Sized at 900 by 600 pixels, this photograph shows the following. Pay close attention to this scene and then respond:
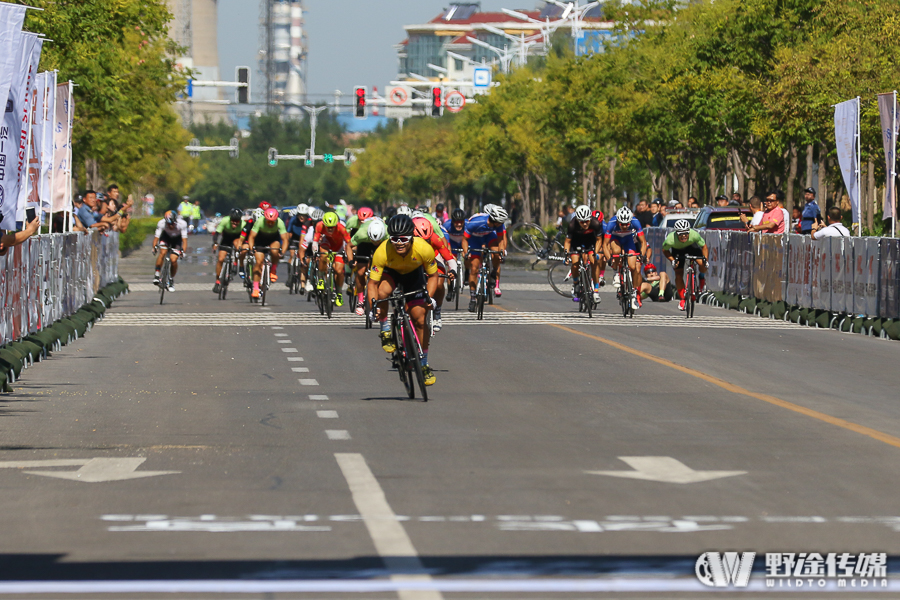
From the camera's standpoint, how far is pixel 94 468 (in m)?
9.94

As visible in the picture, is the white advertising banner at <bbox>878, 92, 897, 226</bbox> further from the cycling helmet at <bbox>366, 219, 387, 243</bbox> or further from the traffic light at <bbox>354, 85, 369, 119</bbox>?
the traffic light at <bbox>354, 85, 369, 119</bbox>

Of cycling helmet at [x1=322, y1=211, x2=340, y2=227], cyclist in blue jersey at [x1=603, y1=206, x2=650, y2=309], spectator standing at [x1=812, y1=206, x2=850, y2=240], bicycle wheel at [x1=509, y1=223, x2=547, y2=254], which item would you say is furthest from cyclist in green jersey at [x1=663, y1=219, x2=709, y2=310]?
bicycle wheel at [x1=509, y1=223, x2=547, y2=254]

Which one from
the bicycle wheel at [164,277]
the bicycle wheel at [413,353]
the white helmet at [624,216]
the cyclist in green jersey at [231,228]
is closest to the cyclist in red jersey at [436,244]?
the bicycle wheel at [413,353]

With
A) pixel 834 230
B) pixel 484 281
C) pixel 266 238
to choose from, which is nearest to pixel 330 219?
pixel 484 281

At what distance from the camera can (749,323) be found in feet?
83.9

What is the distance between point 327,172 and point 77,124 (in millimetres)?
139434

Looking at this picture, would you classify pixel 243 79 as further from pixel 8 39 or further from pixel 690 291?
pixel 8 39

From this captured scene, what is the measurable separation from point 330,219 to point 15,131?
1042cm

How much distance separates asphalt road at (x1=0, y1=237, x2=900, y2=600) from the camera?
6922mm

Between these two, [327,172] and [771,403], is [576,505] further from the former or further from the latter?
[327,172]

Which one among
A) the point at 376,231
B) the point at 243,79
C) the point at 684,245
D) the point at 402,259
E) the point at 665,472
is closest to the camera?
the point at 665,472

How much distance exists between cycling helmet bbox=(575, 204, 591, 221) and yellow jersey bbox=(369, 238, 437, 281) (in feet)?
37.5

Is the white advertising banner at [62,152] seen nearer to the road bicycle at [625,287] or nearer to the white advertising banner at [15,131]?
the white advertising banner at [15,131]

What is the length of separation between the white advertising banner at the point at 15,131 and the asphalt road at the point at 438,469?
182 cm
